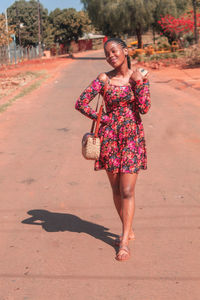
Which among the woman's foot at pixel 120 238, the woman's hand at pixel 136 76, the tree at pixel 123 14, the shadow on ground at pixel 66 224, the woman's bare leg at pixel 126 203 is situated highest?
the tree at pixel 123 14

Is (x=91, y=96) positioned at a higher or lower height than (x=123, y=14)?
lower

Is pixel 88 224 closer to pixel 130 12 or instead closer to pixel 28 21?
pixel 130 12

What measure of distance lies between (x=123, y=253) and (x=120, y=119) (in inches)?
42.8

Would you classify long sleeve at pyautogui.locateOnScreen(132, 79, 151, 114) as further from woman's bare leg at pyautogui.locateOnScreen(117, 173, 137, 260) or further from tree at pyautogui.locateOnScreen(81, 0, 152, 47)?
tree at pyautogui.locateOnScreen(81, 0, 152, 47)

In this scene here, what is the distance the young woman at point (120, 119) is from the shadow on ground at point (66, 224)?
1.70 ft

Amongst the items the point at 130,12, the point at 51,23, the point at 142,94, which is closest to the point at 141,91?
the point at 142,94

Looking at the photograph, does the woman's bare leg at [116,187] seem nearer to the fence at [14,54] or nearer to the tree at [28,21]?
the fence at [14,54]

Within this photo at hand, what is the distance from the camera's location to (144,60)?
33.2 m

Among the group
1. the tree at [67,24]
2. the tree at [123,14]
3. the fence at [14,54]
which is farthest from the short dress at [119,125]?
the tree at [67,24]

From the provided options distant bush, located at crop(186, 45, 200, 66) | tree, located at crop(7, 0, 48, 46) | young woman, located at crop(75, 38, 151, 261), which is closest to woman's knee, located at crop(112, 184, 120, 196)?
young woman, located at crop(75, 38, 151, 261)

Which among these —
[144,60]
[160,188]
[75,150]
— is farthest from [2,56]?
[160,188]

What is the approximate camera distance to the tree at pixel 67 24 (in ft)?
252

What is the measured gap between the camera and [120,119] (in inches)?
152

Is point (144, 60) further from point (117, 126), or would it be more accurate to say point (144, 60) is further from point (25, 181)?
point (117, 126)
